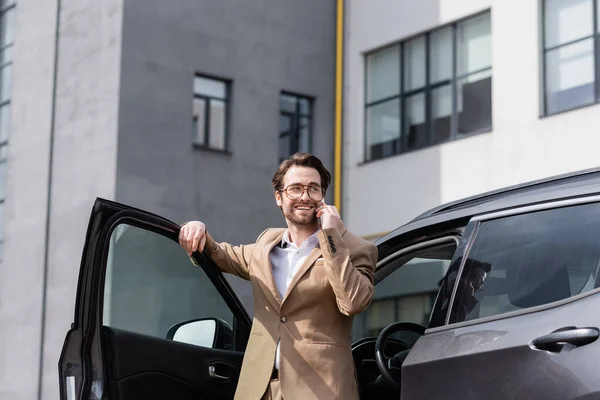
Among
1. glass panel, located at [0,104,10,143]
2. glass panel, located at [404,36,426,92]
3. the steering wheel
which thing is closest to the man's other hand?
the steering wheel

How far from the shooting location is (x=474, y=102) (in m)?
19.1

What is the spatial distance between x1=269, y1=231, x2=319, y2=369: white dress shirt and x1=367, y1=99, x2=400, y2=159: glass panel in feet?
52.8

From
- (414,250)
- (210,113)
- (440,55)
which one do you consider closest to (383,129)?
(440,55)

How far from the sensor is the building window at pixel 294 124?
69.8 feet

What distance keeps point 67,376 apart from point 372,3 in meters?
17.6

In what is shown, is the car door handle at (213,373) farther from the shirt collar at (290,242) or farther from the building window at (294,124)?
the building window at (294,124)

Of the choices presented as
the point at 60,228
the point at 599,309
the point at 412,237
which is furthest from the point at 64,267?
the point at 599,309

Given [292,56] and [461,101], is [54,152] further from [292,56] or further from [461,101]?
[461,101]

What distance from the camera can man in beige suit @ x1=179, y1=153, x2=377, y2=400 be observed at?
13.5ft

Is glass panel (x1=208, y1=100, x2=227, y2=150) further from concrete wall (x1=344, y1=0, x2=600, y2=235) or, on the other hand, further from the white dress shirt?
the white dress shirt

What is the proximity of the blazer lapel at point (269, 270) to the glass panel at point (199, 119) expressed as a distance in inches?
623

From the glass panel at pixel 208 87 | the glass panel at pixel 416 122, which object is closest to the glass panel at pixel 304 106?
the glass panel at pixel 208 87

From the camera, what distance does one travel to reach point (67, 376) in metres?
4.21

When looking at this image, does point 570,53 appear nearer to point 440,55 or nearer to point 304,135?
point 440,55
